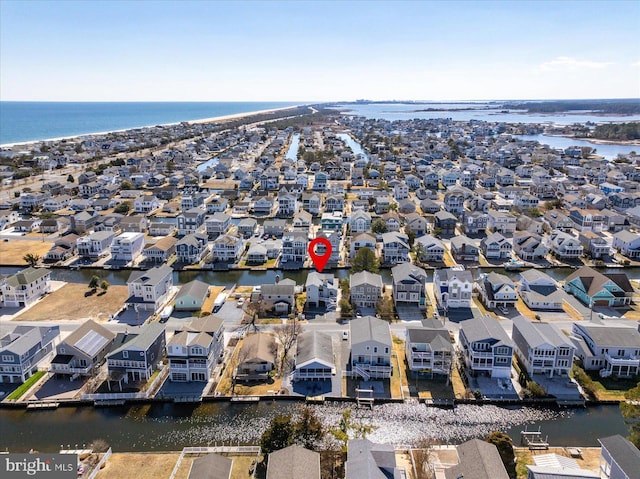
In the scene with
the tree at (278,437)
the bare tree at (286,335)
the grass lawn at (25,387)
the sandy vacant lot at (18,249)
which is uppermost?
the tree at (278,437)

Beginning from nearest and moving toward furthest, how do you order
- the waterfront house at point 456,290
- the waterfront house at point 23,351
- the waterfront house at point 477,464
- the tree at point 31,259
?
1. the waterfront house at point 477,464
2. the waterfront house at point 23,351
3. the waterfront house at point 456,290
4. the tree at point 31,259

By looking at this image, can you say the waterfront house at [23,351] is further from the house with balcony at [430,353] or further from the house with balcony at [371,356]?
the house with balcony at [430,353]

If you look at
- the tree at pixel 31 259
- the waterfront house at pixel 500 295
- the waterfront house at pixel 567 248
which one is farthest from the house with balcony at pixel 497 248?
the tree at pixel 31 259

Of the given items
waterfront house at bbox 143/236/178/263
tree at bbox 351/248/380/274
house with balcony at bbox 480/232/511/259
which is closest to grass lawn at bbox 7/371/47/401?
waterfront house at bbox 143/236/178/263

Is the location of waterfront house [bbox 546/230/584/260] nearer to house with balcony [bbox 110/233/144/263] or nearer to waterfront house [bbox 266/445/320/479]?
waterfront house [bbox 266/445/320/479]

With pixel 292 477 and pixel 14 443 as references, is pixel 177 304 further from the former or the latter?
pixel 292 477

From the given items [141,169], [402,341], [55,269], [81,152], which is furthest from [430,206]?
[81,152]

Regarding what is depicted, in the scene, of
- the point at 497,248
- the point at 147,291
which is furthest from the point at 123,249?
the point at 497,248

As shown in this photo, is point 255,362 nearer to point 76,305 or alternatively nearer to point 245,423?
point 245,423
